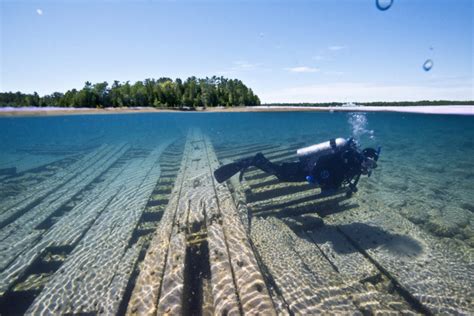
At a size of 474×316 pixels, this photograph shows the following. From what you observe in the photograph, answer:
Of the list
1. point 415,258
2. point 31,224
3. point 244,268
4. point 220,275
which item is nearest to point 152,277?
point 220,275

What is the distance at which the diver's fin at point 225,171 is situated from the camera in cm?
693

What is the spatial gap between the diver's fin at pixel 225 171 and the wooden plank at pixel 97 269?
8.57 feet

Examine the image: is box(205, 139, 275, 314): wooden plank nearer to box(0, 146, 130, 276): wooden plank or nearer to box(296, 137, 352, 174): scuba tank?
box(296, 137, 352, 174): scuba tank

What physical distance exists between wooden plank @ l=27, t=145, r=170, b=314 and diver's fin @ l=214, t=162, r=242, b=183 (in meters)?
2.61

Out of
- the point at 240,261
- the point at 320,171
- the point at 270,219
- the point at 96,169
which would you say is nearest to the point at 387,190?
the point at 320,171

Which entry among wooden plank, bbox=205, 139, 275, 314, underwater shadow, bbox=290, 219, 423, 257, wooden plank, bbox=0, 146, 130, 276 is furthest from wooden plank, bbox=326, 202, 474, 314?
wooden plank, bbox=0, 146, 130, 276

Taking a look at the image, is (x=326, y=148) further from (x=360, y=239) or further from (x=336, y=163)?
(x=360, y=239)

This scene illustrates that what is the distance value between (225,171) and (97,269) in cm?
372

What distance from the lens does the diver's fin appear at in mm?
6930

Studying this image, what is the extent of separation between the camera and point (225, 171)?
7016mm

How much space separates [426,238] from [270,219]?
392 cm

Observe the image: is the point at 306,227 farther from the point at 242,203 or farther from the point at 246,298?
the point at 246,298

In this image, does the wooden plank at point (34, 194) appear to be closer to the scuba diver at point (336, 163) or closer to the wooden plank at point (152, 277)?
the wooden plank at point (152, 277)

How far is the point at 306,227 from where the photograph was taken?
6246 mm
